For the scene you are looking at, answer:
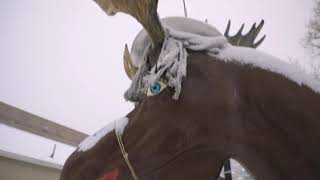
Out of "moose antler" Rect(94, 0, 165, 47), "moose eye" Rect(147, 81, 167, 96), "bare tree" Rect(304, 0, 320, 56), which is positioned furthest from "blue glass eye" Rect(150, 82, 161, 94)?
"bare tree" Rect(304, 0, 320, 56)

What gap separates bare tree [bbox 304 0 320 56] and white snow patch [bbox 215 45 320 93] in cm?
231

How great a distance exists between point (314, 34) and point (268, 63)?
2415mm

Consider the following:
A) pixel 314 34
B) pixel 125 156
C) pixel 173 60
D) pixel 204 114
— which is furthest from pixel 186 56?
pixel 314 34

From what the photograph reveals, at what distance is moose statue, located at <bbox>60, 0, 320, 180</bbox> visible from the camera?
1.86 ft

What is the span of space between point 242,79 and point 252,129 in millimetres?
100

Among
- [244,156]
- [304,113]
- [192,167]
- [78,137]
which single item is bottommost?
[78,137]

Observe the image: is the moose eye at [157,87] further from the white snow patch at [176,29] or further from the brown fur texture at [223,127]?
the white snow patch at [176,29]

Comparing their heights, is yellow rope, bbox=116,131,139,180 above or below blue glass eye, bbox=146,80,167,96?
below

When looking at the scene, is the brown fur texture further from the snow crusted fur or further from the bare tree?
the bare tree

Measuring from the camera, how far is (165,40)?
2.31 feet

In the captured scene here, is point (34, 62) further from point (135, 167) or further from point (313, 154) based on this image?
point (313, 154)

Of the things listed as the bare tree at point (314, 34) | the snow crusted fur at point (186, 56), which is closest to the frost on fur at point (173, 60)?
the snow crusted fur at point (186, 56)

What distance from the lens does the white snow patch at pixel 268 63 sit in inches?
23.8

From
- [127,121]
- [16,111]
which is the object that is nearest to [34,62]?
[16,111]
